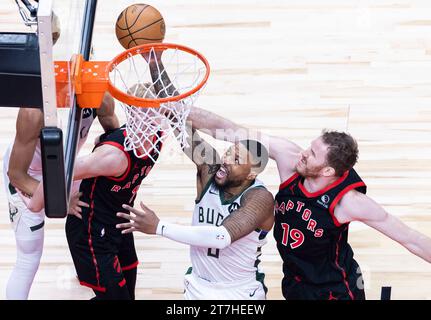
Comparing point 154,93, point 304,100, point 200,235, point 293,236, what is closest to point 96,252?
point 200,235

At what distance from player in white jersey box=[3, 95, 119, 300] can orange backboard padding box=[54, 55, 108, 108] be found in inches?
15.1

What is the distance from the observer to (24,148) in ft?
12.3

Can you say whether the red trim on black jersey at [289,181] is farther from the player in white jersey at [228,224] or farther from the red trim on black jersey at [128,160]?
the red trim on black jersey at [128,160]

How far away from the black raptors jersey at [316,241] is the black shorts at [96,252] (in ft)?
2.25

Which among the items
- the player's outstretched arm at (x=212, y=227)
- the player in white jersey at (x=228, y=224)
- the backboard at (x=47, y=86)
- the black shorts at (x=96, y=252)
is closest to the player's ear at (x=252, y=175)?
the player in white jersey at (x=228, y=224)

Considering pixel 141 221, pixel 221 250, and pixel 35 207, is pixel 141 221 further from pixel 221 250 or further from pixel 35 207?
pixel 35 207

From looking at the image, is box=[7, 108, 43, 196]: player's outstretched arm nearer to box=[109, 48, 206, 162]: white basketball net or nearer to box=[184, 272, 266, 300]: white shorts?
box=[109, 48, 206, 162]: white basketball net

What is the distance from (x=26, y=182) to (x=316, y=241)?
1.17 m

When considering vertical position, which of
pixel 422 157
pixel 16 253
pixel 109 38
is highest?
pixel 109 38

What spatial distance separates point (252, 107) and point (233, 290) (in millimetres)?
1664

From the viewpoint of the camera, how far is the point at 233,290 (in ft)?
12.4

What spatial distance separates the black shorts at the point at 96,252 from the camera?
154 inches
